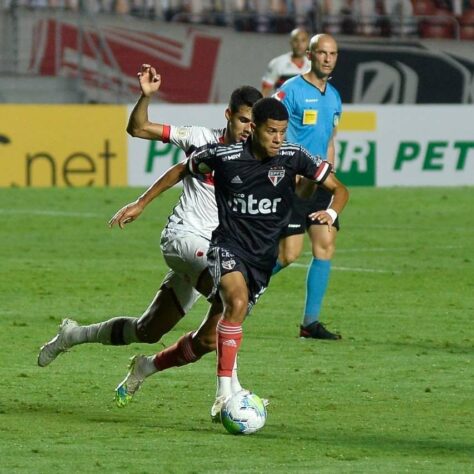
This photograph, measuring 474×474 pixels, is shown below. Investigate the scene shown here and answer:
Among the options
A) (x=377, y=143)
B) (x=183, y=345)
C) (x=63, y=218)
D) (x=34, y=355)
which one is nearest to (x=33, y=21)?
(x=377, y=143)

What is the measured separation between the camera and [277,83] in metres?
22.0

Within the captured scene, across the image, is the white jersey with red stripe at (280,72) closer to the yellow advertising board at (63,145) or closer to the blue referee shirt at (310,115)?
the yellow advertising board at (63,145)

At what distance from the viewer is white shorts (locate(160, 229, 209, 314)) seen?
27.3 feet

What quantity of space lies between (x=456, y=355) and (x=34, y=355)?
2.82 meters

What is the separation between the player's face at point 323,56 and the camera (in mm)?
11086

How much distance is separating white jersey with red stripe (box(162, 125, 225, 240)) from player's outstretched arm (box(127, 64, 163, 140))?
0.07m

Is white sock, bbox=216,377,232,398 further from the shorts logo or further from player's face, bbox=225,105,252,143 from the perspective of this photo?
player's face, bbox=225,105,252,143

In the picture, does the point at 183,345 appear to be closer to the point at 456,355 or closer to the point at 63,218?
the point at 456,355

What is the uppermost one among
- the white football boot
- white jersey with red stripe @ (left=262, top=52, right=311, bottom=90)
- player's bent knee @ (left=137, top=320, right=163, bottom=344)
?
player's bent knee @ (left=137, top=320, right=163, bottom=344)

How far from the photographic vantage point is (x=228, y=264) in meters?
7.54

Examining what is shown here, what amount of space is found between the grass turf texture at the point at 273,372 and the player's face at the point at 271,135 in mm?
1391

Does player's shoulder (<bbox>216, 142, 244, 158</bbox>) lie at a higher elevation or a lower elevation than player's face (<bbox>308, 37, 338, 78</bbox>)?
higher

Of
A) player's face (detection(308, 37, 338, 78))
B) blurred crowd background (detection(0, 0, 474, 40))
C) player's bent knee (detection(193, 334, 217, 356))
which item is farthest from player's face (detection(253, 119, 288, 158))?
blurred crowd background (detection(0, 0, 474, 40))

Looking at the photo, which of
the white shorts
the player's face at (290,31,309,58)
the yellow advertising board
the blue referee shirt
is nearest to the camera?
the white shorts
